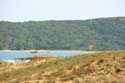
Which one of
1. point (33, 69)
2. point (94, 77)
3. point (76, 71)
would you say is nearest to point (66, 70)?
point (76, 71)

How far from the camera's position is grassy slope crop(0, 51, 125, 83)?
55.9 feet

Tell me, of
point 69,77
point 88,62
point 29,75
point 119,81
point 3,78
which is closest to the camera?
point 119,81

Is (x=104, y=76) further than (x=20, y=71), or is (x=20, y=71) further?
(x=20, y=71)

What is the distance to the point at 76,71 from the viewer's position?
1812 cm

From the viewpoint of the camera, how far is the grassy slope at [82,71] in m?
17.0

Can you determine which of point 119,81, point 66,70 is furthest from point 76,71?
point 119,81

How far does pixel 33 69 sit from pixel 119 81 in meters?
6.23

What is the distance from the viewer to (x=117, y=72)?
17266 millimetres

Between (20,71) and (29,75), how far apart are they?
1.95 metres

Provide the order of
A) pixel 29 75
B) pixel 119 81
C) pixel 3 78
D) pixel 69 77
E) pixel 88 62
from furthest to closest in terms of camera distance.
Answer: pixel 3 78 < pixel 29 75 < pixel 88 62 < pixel 69 77 < pixel 119 81

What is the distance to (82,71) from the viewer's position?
17.9 metres

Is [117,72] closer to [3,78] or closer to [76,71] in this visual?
[76,71]

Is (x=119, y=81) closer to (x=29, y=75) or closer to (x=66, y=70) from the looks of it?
(x=66, y=70)

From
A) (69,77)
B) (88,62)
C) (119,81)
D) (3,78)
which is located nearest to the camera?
(119,81)
